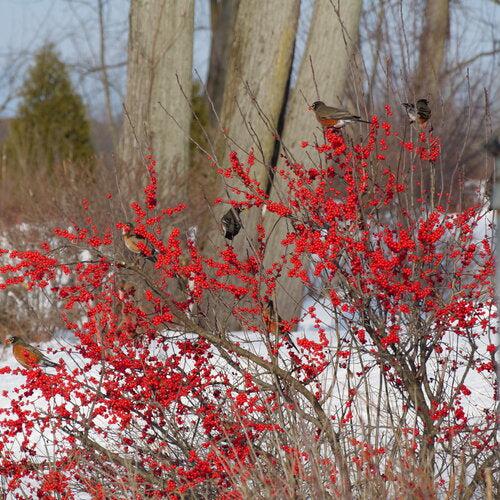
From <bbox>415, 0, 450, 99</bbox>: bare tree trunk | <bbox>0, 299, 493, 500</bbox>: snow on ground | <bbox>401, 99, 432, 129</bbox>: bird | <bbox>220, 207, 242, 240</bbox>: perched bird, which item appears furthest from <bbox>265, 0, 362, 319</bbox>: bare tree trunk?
<bbox>415, 0, 450, 99</bbox>: bare tree trunk

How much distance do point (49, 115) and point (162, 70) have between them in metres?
10.0

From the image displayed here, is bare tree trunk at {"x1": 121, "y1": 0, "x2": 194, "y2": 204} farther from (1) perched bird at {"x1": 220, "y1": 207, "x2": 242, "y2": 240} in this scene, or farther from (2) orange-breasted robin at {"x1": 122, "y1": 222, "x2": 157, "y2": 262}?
(2) orange-breasted robin at {"x1": 122, "y1": 222, "x2": 157, "y2": 262}

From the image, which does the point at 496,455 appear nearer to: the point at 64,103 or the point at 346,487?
the point at 346,487

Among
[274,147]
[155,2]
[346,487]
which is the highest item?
[155,2]

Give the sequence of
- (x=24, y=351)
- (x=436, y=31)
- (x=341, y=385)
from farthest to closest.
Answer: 1. (x=436, y=31)
2. (x=341, y=385)
3. (x=24, y=351)

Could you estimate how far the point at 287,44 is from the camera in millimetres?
9242

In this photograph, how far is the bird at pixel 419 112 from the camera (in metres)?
4.29

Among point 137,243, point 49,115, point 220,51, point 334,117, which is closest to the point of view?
point 137,243

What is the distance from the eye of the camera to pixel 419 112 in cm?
430

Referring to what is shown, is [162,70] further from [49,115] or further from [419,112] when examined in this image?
[49,115]

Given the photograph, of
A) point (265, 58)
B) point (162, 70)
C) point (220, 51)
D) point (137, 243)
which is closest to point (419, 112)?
point (137, 243)

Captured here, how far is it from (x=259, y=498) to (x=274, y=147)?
19.6ft

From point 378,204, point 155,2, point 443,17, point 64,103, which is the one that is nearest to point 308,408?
point 378,204

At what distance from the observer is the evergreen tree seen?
62.2 feet
